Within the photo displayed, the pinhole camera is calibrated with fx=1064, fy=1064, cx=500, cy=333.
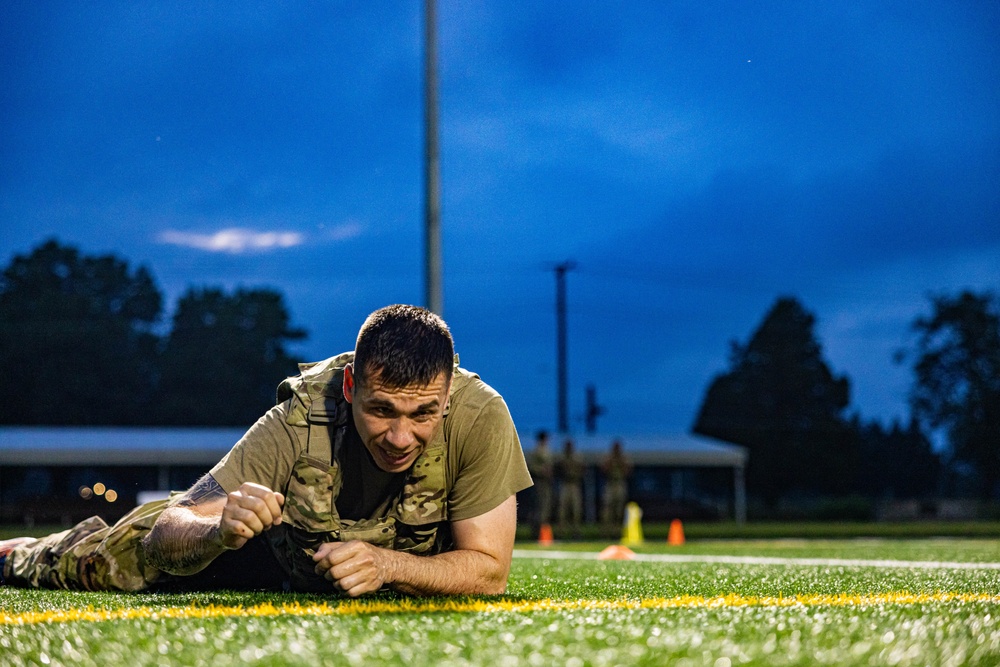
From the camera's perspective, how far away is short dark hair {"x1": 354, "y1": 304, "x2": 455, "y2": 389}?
3.61 meters

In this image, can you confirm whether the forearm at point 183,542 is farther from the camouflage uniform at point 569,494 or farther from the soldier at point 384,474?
the camouflage uniform at point 569,494

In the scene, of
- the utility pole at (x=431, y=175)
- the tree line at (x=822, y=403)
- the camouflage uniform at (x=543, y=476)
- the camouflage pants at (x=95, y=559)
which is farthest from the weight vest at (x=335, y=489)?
the tree line at (x=822, y=403)

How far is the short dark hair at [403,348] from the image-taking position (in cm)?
361

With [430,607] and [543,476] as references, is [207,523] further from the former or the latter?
[543,476]

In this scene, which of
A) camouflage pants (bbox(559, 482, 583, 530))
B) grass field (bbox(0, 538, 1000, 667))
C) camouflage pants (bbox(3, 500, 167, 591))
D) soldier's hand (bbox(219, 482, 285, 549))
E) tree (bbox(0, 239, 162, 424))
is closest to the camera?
grass field (bbox(0, 538, 1000, 667))

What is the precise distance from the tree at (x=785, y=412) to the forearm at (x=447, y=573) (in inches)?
2853

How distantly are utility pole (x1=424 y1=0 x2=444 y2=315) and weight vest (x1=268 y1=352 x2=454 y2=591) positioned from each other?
8.45 m

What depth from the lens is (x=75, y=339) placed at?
60219 millimetres

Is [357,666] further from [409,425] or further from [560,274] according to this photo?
[560,274]

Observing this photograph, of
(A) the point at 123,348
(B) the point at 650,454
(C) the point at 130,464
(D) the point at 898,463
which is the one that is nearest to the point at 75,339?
(A) the point at 123,348

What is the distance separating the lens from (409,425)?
3.70 meters

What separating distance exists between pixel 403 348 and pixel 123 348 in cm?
6226

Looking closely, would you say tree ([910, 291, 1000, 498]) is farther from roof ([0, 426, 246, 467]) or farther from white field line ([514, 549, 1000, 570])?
white field line ([514, 549, 1000, 570])

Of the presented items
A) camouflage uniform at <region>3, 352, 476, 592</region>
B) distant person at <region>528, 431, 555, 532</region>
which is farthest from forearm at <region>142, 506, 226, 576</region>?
distant person at <region>528, 431, 555, 532</region>
